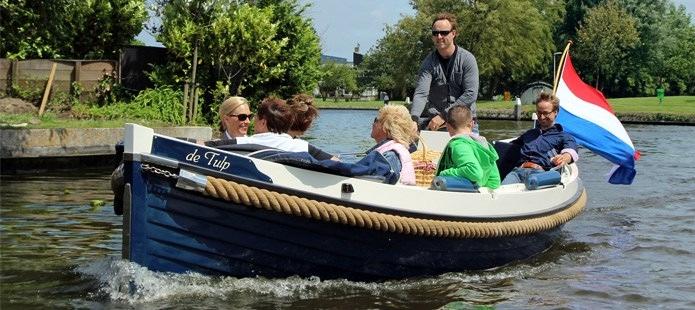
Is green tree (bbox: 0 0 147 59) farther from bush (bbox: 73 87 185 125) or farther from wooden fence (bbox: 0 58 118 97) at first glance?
bush (bbox: 73 87 185 125)

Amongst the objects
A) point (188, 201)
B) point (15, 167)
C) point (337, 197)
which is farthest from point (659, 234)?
point (15, 167)

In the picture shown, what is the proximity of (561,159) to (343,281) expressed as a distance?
11.6 feet

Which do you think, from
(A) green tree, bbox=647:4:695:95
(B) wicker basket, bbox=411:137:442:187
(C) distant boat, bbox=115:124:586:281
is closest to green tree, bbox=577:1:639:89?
(A) green tree, bbox=647:4:695:95

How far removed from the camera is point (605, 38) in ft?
216

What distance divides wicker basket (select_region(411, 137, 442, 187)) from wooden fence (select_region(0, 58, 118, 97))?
12939mm

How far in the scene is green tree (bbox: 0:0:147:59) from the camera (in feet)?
54.7

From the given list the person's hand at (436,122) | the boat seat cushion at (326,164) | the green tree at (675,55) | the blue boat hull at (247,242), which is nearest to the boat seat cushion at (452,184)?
the blue boat hull at (247,242)

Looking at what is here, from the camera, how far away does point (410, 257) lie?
24.5ft

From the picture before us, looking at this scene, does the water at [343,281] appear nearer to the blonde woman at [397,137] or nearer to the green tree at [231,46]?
the blonde woman at [397,137]

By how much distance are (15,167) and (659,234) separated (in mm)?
10653

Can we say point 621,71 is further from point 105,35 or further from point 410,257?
point 410,257

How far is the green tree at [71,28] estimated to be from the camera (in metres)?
16.7

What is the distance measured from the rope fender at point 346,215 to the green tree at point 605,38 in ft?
200

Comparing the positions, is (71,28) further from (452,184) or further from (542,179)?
(452,184)
